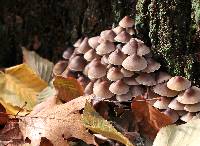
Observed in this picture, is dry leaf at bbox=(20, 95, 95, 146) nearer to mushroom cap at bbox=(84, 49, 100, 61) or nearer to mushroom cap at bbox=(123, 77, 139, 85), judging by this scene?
mushroom cap at bbox=(123, 77, 139, 85)

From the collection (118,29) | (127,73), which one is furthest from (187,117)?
(118,29)

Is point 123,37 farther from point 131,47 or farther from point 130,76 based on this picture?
point 130,76

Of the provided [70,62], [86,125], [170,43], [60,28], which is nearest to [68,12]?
[60,28]

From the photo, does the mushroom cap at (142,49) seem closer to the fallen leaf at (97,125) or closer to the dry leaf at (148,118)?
the dry leaf at (148,118)

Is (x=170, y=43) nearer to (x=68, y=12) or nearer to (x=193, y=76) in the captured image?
(x=193, y=76)

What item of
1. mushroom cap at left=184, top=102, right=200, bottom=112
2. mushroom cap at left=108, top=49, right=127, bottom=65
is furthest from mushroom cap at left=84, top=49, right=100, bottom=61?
mushroom cap at left=184, top=102, right=200, bottom=112

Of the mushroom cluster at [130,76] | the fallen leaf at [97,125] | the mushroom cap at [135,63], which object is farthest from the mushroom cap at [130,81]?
the fallen leaf at [97,125]
